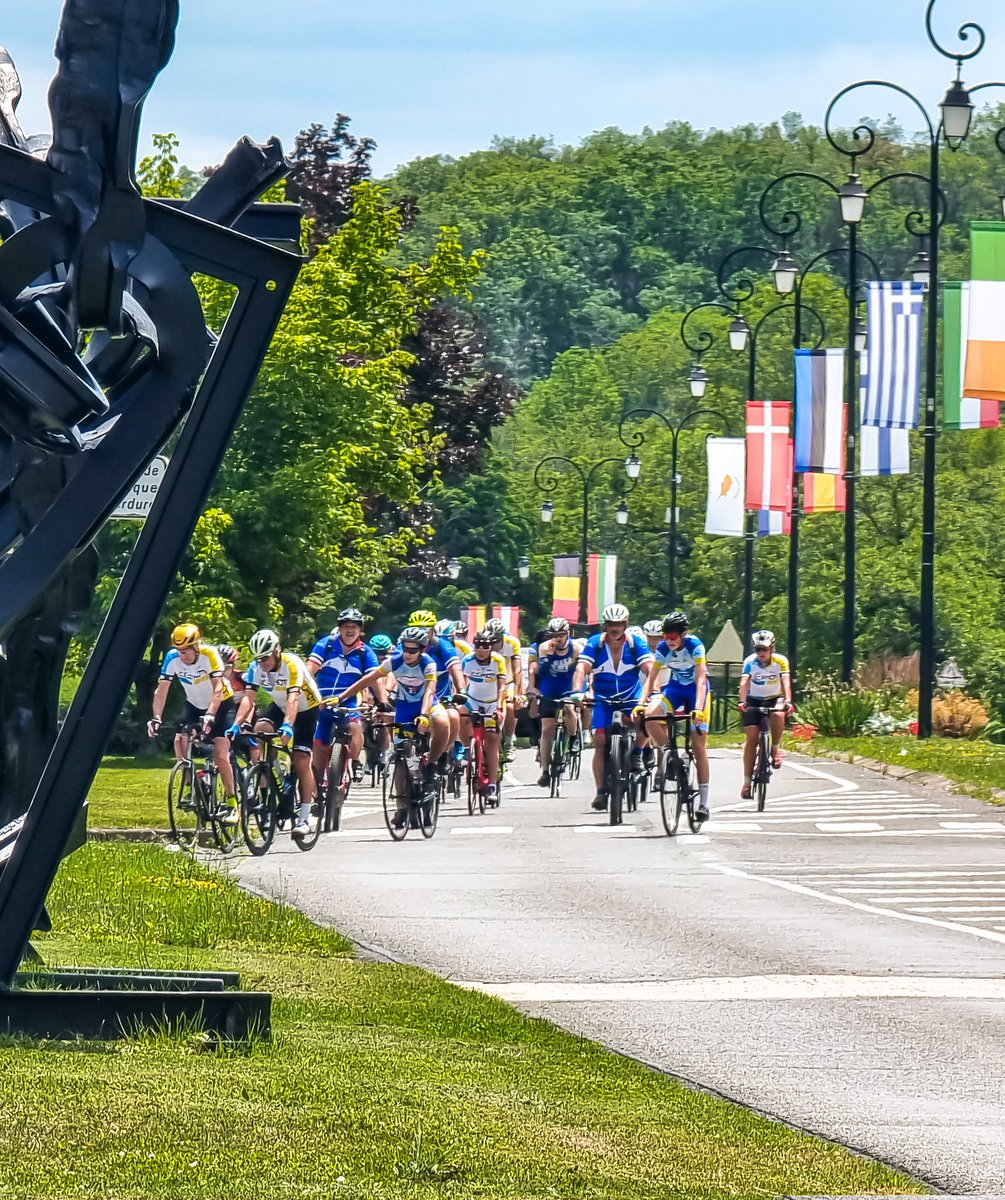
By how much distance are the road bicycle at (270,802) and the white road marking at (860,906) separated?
3.70 meters

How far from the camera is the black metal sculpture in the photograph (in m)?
7.77

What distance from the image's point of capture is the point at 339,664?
73.5ft

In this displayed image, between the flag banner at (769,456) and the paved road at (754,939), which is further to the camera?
the flag banner at (769,456)

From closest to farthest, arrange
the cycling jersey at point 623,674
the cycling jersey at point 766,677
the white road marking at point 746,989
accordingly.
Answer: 1. the white road marking at point 746,989
2. the cycling jersey at point 623,674
3. the cycling jersey at point 766,677

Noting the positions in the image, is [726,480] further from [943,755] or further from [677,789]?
[677,789]

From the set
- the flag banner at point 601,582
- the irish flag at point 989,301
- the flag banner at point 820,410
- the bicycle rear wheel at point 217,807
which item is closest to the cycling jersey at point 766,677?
the irish flag at point 989,301

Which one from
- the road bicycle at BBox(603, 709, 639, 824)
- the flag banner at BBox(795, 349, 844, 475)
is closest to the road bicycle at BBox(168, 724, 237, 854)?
the road bicycle at BBox(603, 709, 639, 824)

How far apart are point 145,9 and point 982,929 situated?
352 inches

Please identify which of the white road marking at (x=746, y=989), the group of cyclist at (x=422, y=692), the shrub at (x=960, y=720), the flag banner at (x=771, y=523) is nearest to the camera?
the white road marking at (x=746, y=989)

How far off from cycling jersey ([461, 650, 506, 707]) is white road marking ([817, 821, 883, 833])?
3.88 metres

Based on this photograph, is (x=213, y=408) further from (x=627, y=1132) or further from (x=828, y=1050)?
(x=828, y=1050)

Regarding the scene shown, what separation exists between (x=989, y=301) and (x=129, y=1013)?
21461 mm

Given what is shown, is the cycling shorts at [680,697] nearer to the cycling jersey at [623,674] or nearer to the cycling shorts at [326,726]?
the cycling jersey at [623,674]

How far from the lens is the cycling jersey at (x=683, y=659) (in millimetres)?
22625
